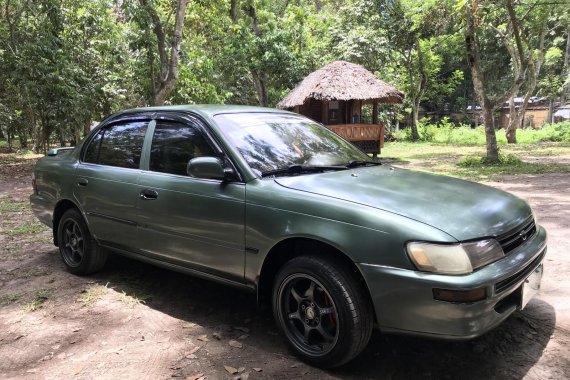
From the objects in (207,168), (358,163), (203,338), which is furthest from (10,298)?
(358,163)

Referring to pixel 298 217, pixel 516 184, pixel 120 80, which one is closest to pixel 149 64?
pixel 120 80

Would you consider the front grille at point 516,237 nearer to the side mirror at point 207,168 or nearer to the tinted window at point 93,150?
the side mirror at point 207,168

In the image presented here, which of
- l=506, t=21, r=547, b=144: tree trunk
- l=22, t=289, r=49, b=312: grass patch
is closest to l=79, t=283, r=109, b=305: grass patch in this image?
l=22, t=289, r=49, b=312: grass patch

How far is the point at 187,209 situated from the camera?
3.59m

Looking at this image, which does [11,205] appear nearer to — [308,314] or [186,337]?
[186,337]

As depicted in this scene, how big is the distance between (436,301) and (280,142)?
1.77 meters

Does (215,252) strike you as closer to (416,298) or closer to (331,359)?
(331,359)

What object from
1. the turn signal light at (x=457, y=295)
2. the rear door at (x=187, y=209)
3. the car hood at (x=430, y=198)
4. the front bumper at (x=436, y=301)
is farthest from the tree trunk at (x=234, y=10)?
the turn signal light at (x=457, y=295)

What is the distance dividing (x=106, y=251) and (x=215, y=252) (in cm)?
181

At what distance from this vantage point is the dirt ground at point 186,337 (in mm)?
3027

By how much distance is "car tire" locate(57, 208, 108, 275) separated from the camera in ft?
15.4

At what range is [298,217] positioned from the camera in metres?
2.99

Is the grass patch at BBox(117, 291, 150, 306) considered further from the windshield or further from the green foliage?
the green foliage

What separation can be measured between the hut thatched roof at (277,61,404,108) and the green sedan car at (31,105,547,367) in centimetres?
1456
